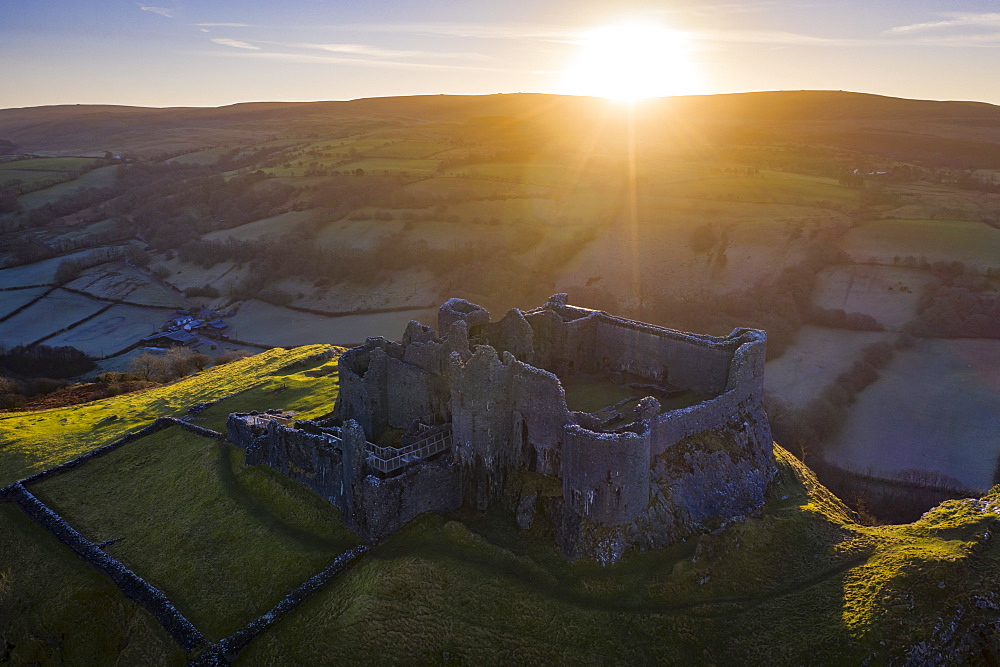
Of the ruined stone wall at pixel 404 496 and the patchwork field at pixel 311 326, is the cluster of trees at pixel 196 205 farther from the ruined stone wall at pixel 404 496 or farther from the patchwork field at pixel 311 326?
the ruined stone wall at pixel 404 496

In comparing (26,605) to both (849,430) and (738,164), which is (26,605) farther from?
(738,164)

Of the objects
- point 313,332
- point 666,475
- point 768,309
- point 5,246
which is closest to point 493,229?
point 313,332

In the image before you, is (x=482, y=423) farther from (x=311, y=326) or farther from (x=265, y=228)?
(x=265, y=228)

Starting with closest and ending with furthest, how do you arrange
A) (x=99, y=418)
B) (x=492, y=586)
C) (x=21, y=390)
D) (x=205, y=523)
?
1. (x=492, y=586)
2. (x=205, y=523)
3. (x=99, y=418)
4. (x=21, y=390)

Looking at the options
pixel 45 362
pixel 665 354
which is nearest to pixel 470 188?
pixel 45 362

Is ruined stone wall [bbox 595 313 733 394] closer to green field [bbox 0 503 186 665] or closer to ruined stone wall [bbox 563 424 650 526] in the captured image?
ruined stone wall [bbox 563 424 650 526]

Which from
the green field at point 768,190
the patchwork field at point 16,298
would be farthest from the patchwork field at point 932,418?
the patchwork field at point 16,298
